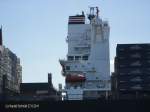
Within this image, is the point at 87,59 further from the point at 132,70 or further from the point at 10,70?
the point at 10,70

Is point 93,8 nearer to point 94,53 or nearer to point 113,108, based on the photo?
point 94,53

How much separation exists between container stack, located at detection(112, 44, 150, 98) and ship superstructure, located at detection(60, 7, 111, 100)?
2.77m

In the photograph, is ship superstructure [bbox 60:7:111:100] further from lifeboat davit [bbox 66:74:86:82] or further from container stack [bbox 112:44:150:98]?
container stack [bbox 112:44:150:98]

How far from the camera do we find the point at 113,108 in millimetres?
38312

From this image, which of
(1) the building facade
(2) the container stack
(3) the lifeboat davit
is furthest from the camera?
(1) the building facade

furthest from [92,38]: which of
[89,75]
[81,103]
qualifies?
[81,103]

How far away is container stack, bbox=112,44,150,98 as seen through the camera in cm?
7569

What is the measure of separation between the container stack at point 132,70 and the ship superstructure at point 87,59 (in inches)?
109

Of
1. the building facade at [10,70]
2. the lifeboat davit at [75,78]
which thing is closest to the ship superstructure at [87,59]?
the lifeboat davit at [75,78]

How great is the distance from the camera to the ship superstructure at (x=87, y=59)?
3051 inches

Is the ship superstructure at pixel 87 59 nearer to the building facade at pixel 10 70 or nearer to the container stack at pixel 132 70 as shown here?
the container stack at pixel 132 70

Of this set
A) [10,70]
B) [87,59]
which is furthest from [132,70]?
[10,70]

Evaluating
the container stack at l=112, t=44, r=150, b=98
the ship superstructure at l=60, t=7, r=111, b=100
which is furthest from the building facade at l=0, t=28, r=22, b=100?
the container stack at l=112, t=44, r=150, b=98

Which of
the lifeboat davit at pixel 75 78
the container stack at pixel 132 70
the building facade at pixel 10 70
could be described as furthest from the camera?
the building facade at pixel 10 70
